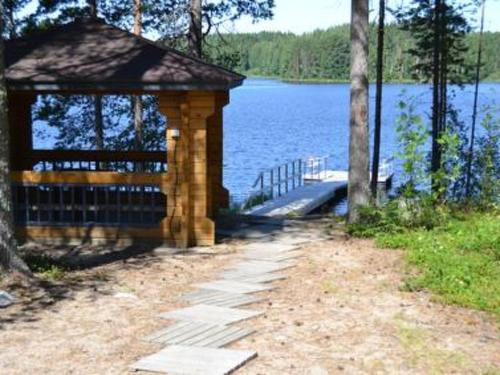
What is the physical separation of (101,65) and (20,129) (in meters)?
2.99

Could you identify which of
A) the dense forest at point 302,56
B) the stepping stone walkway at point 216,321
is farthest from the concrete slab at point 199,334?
the dense forest at point 302,56

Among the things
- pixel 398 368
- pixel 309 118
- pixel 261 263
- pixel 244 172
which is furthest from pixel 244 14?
pixel 309 118

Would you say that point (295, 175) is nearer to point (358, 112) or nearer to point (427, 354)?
point (358, 112)

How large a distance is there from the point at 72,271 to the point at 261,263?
2224mm

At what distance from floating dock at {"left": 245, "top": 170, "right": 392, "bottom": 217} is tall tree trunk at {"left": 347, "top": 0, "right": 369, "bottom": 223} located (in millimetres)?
4241

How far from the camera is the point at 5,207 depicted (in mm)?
7066

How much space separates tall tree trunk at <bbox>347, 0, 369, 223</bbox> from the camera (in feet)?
34.8

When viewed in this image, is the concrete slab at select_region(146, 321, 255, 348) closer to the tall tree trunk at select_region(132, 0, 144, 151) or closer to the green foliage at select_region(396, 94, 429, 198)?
the green foliage at select_region(396, 94, 429, 198)

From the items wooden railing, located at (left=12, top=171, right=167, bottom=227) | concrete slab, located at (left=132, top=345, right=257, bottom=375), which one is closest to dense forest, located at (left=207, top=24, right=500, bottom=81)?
wooden railing, located at (left=12, top=171, right=167, bottom=227)

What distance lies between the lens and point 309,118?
220 ft

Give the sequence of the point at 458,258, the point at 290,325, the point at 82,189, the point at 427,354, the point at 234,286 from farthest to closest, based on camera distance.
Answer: the point at 82,189, the point at 458,258, the point at 234,286, the point at 290,325, the point at 427,354

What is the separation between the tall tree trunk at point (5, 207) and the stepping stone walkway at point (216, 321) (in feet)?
5.94

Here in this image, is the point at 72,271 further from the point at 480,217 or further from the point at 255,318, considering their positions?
the point at 480,217

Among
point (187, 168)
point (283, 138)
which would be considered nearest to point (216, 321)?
point (187, 168)
